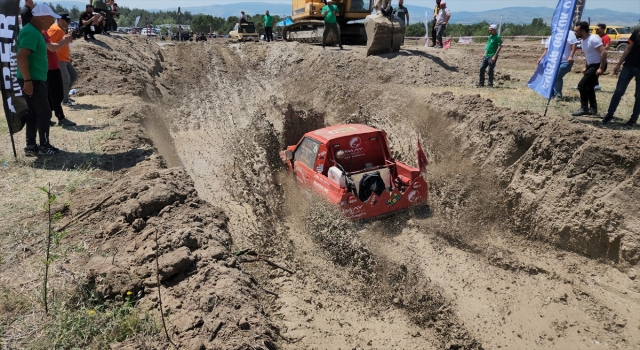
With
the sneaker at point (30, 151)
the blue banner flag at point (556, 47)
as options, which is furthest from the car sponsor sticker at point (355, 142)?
the sneaker at point (30, 151)

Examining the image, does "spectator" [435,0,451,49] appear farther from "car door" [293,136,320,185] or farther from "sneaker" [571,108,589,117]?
"car door" [293,136,320,185]

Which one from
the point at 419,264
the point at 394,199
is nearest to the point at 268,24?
the point at 394,199

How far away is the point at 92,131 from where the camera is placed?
8.37 meters

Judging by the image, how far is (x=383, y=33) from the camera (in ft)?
48.1

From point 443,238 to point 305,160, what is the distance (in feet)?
9.08

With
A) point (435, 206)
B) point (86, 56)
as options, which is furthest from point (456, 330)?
point (86, 56)

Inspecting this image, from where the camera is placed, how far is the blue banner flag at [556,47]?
7.98 m

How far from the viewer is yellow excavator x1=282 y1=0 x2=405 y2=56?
14734 millimetres

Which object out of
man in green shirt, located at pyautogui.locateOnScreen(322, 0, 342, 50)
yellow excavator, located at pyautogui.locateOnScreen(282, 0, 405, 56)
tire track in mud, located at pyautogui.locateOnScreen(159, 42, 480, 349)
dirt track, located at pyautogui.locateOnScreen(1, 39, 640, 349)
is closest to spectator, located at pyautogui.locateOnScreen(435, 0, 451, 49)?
yellow excavator, located at pyautogui.locateOnScreen(282, 0, 405, 56)

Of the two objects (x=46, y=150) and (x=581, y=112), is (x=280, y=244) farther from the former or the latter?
(x=581, y=112)

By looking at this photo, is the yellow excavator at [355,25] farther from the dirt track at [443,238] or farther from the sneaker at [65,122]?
the sneaker at [65,122]

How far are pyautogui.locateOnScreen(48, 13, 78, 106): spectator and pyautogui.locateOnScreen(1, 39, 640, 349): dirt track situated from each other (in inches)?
66.8

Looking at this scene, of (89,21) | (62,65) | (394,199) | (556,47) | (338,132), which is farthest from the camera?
(89,21)

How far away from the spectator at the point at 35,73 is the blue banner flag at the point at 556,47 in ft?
28.7
